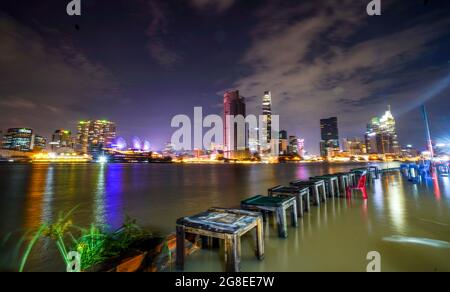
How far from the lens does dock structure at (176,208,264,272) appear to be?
396 centimetres

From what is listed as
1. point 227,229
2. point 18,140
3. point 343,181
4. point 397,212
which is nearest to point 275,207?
point 227,229

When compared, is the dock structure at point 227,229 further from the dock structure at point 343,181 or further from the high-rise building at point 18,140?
the high-rise building at point 18,140

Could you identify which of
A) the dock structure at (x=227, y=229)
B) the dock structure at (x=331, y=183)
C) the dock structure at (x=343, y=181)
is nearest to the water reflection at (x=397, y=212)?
the dock structure at (x=343, y=181)

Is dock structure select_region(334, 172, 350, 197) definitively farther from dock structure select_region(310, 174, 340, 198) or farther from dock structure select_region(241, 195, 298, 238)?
dock structure select_region(241, 195, 298, 238)

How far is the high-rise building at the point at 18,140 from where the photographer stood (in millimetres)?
173488

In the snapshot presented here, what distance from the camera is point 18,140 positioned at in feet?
584

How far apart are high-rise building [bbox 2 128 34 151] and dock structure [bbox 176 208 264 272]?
772 ft

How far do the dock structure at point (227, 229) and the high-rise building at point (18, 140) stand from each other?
235341mm

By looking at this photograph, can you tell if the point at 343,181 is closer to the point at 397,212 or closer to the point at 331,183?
the point at 331,183
